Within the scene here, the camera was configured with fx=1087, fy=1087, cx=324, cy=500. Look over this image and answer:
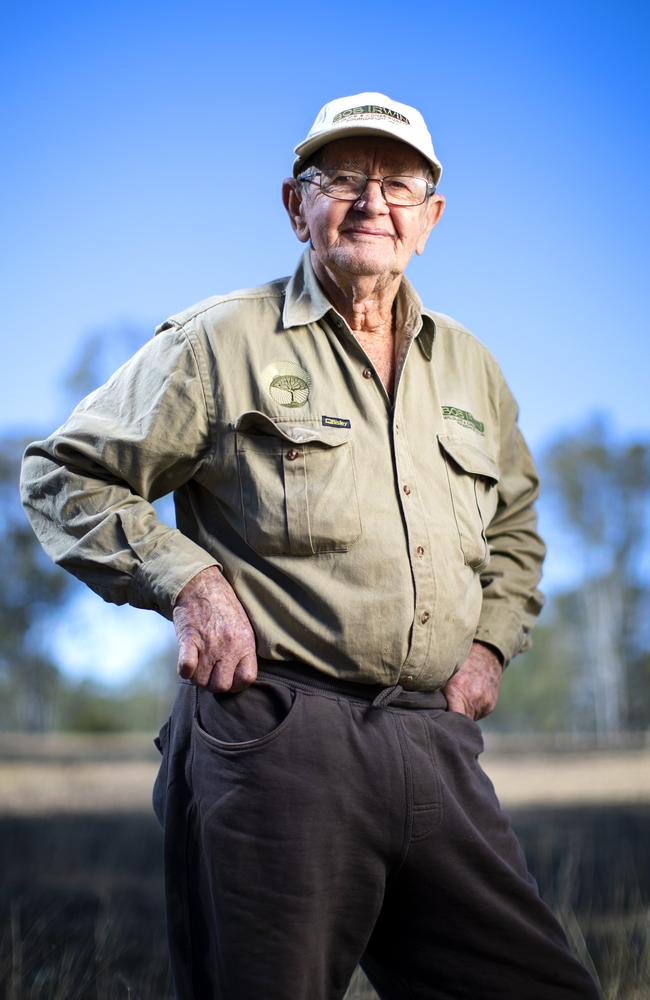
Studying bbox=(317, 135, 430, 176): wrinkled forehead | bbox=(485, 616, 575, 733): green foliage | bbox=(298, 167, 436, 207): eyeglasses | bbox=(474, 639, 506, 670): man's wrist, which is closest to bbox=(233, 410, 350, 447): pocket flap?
bbox=(298, 167, 436, 207): eyeglasses

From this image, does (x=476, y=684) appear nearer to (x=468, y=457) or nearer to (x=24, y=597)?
(x=468, y=457)

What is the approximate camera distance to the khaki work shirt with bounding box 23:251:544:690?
8.38 ft

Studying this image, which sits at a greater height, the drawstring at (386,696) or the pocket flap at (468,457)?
the pocket flap at (468,457)

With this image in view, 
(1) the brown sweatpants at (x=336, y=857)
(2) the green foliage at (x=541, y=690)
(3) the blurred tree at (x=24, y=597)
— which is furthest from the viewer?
(2) the green foliage at (x=541, y=690)

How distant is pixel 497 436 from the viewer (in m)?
3.25

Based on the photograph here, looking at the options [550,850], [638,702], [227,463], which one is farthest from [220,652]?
[638,702]

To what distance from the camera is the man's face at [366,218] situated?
110 inches

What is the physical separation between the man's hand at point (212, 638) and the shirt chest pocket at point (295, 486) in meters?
0.16

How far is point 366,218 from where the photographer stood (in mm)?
2791

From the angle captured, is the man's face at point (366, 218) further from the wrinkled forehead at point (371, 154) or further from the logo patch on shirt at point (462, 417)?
the logo patch on shirt at point (462, 417)

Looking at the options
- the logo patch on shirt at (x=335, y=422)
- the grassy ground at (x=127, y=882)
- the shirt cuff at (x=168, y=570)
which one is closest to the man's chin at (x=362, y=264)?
the logo patch on shirt at (x=335, y=422)

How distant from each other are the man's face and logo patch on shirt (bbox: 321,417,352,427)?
16.1 inches

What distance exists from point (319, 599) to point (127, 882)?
487 centimetres

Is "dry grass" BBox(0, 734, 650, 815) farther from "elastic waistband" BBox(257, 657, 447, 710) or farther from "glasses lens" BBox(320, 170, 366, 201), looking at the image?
"glasses lens" BBox(320, 170, 366, 201)
